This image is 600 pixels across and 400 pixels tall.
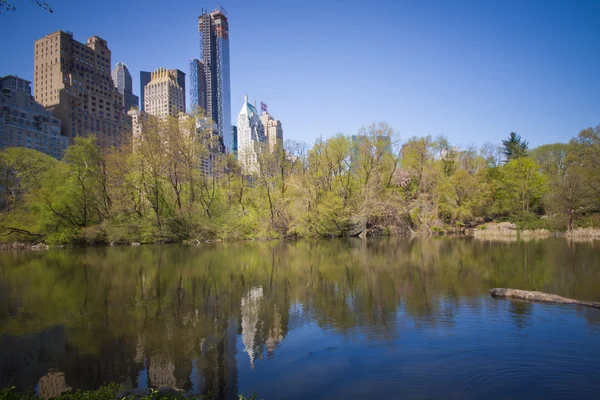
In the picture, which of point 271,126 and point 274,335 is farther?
point 271,126

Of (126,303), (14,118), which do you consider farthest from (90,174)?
(14,118)

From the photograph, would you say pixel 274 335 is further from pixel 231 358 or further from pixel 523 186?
pixel 523 186

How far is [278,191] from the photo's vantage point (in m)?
56.6

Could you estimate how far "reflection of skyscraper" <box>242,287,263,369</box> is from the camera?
28.8ft

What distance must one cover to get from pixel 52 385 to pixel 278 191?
4998 cm

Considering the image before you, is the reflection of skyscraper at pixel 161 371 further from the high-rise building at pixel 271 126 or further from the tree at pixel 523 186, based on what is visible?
the high-rise building at pixel 271 126

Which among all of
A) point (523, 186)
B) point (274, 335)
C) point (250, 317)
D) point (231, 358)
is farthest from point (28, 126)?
point (231, 358)

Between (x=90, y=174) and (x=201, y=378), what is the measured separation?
151 feet

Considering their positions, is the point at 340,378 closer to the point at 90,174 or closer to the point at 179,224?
the point at 179,224

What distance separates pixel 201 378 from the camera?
23.2 feet

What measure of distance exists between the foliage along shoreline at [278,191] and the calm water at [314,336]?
30.4 m

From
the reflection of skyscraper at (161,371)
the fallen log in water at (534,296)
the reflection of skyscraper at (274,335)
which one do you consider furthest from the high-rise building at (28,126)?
the fallen log in water at (534,296)

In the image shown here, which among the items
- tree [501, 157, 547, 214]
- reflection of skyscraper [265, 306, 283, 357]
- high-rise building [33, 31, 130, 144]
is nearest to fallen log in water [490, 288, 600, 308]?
reflection of skyscraper [265, 306, 283, 357]

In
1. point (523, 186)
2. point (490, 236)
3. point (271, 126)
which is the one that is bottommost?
point (490, 236)
